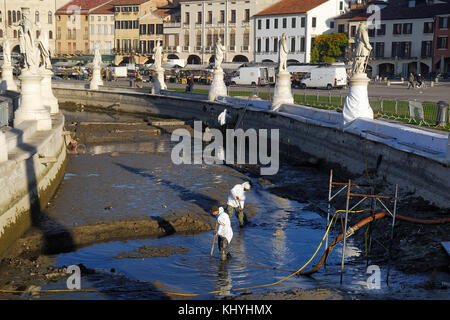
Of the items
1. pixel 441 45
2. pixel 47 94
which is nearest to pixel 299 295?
pixel 47 94

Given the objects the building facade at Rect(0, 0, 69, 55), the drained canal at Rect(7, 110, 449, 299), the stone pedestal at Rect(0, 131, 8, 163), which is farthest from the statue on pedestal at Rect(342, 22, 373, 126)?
the building facade at Rect(0, 0, 69, 55)

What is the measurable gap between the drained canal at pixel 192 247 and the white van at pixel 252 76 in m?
42.3

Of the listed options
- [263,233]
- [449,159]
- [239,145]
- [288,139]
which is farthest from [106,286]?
[239,145]

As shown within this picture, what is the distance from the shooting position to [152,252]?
1514cm

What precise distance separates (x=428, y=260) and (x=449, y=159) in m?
3.48

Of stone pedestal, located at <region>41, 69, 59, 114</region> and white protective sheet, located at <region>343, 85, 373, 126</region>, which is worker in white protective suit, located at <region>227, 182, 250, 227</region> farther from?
stone pedestal, located at <region>41, 69, 59, 114</region>

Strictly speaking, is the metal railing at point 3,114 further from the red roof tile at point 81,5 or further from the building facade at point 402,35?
the red roof tile at point 81,5

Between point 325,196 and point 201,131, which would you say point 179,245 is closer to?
point 325,196

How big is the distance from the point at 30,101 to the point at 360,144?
11.2m

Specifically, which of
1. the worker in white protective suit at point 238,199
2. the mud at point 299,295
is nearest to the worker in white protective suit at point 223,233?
the worker in white protective suit at point 238,199

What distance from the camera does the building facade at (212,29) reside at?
90.5 metres

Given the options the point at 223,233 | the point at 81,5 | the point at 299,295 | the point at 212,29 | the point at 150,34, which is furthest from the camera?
the point at 81,5

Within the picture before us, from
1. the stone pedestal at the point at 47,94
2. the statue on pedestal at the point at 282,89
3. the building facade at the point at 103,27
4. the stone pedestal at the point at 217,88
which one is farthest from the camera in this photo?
the building facade at the point at 103,27

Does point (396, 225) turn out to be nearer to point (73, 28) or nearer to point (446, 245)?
point (446, 245)
